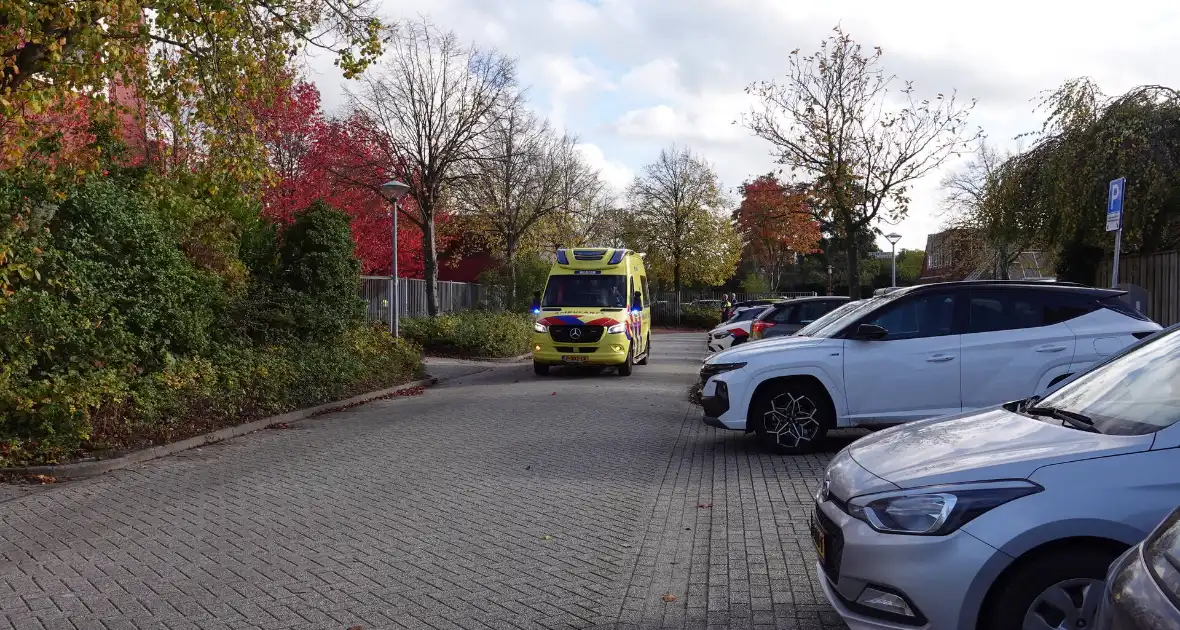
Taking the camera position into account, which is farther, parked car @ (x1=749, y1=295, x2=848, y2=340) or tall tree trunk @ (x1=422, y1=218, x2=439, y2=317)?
tall tree trunk @ (x1=422, y1=218, x2=439, y2=317)

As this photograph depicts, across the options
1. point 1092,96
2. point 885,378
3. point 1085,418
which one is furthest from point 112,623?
point 1092,96

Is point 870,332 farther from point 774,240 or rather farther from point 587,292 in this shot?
point 774,240

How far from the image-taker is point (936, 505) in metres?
3.69

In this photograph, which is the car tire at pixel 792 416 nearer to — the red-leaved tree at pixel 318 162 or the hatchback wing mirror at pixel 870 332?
the hatchback wing mirror at pixel 870 332

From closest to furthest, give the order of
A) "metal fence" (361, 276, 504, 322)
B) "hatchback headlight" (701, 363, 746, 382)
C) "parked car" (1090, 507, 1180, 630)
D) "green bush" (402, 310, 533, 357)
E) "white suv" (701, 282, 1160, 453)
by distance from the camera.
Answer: "parked car" (1090, 507, 1180, 630) < "white suv" (701, 282, 1160, 453) < "hatchback headlight" (701, 363, 746, 382) < "metal fence" (361, 276, 504, 322) < "green bush" (402, 310, 533, 357)

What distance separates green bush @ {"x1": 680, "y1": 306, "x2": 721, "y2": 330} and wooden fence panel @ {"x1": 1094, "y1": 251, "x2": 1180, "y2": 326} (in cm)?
3736

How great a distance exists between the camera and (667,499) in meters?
7.57

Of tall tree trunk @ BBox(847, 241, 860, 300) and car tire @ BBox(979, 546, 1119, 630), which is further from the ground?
tall tree trunk @ BBox(847, 241, 860, 300)

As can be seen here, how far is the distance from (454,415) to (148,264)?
14.4ft

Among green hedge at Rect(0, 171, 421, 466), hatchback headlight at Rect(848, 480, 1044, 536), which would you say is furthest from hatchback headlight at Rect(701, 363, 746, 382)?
green hedge at Rect(0, 171, 421, 466)

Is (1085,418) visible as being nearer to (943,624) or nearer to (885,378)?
(943,624)

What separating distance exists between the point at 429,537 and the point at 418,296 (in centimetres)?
2437

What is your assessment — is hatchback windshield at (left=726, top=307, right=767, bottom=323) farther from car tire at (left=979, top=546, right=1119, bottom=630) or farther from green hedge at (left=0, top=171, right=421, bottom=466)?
car tire at (left=979, top=546, right=1119, bottom=630)

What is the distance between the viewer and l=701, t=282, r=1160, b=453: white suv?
8828mm
